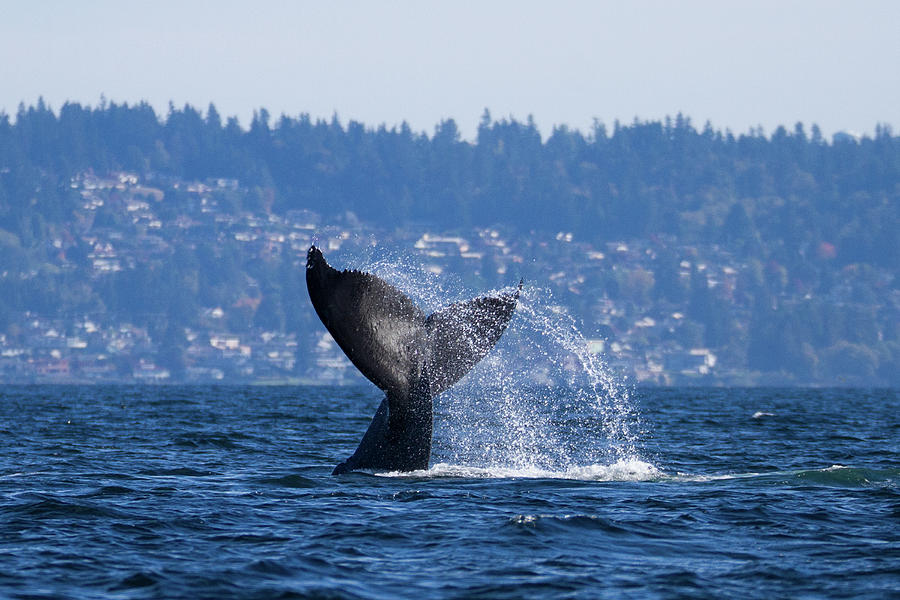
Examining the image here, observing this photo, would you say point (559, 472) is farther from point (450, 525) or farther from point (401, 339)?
point (450, 525)

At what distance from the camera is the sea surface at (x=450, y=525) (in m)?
10.4

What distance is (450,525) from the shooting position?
12.8 meters

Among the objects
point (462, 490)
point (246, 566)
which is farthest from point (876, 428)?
point (246, 566)

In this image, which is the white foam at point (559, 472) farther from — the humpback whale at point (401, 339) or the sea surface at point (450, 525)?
the humpback whale at point (401, 339)

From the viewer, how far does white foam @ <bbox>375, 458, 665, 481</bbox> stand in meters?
16.9

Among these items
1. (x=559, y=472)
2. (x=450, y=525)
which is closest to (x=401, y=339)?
Result: (x=450, y=525)

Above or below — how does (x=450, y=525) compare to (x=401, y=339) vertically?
below

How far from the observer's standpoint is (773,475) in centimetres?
1747

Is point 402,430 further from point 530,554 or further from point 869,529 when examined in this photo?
point 869,529

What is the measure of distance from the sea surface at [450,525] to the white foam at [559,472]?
0.13 ft

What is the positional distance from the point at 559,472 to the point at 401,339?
495cm

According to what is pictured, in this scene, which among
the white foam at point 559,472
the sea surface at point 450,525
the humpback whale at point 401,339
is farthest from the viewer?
the white foam at point 559,472

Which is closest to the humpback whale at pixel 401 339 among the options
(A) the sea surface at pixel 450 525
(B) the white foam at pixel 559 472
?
(A) the sea surface at pixel 450 525

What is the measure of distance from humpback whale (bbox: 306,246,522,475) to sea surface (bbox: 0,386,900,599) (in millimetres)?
700
